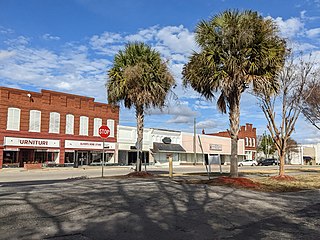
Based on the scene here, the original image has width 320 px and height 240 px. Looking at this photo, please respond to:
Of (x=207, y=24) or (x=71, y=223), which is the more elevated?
(x=207, y=24)

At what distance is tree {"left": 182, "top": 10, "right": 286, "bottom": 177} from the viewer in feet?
54.9

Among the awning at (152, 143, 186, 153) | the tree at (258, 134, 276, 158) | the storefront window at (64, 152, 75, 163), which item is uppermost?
the tree at (258, 134, 276, 158)

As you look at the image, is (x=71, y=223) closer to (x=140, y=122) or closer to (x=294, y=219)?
(x=294, y=219)

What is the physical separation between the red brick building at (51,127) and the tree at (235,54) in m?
21.7

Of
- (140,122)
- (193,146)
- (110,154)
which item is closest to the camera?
(140,122)

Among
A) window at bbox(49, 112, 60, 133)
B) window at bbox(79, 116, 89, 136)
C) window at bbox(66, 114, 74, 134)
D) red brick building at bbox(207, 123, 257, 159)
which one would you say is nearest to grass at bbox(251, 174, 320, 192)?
window at bbox(49, 112, 60, 133)

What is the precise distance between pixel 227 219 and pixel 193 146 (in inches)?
2238

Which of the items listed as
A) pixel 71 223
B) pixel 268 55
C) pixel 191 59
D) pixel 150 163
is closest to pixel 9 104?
pixel 150 163

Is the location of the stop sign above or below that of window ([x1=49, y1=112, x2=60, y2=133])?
below

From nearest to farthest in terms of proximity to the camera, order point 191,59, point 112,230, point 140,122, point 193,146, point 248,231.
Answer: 1. point 112,230
2. point 248,231
3. point 191,59
4. point 140,122
5. point 193,146

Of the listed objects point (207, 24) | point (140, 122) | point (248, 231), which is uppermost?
point (207, 24)

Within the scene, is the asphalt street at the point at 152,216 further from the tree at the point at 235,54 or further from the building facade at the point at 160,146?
the building facade at the point at 160,146

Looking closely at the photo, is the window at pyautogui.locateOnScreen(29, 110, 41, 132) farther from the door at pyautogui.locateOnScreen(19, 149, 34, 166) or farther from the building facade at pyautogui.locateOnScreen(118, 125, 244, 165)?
the building facade at pyautogui.locateOnScreen(118, 125, 244, 165)

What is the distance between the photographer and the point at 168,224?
301 inches
